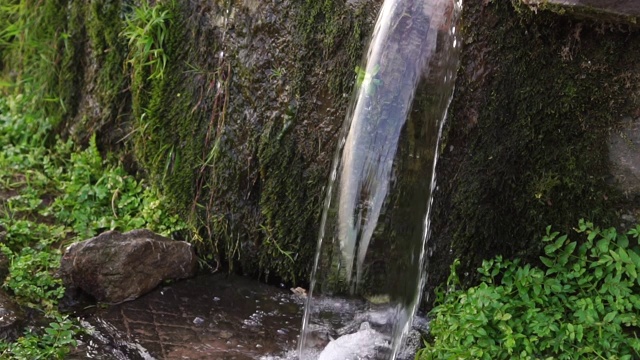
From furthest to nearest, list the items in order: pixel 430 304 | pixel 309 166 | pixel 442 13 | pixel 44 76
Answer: pixel 44 76
pixel 309 166
pixel 430 304
pixel 442 13

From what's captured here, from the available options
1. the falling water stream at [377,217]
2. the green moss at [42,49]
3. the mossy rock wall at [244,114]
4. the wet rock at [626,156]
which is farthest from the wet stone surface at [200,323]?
the green moss at [42,49]

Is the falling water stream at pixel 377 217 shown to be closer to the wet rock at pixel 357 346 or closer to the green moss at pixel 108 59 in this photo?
the wet rock at pixel 357 346

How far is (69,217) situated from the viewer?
14.6 feet

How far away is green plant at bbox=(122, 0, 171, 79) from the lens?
431 cm

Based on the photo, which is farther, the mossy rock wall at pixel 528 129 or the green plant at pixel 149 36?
the green plant at pixel 149 36

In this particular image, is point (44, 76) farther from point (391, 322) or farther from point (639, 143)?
point (639, 143)

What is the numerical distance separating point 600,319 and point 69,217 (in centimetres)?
283

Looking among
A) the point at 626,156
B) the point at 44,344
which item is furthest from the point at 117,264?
the point at 626,156

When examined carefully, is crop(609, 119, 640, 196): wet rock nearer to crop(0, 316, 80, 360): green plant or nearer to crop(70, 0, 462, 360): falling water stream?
crop(70, 0, 462, 360): falling water stream

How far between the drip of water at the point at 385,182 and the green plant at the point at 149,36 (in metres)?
1.34

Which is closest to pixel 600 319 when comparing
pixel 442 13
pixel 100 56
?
Answer: pixel 442 13

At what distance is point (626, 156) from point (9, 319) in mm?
2619

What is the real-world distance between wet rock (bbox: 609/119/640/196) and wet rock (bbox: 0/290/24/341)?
254 cm

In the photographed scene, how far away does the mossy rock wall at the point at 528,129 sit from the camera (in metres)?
3.19
